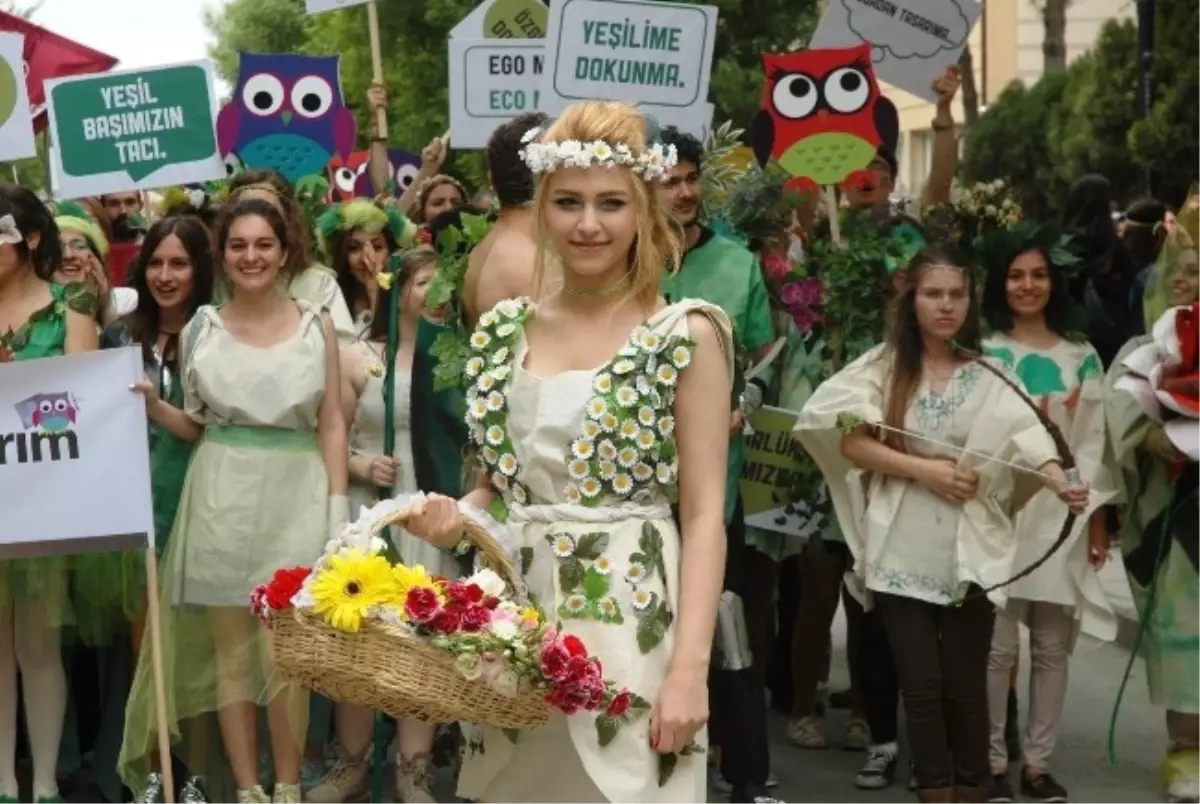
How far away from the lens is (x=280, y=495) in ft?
24.0

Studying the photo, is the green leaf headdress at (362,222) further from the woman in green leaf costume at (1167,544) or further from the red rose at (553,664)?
the red rose at (553,664)

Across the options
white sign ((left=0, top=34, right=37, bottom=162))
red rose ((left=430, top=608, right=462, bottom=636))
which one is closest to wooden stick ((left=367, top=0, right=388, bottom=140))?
white sign ((left=0, top=34, right=37, bottom=162))

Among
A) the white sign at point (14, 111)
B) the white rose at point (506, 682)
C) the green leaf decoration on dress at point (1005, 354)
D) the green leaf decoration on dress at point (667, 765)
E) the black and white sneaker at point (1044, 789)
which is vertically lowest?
the black and white sneaker at point (1044, 789)

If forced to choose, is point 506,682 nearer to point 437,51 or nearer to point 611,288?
point 611,288

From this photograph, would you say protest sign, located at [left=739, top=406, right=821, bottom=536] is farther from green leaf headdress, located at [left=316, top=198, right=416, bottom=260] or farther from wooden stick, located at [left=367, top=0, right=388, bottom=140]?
wooden stick, located at [left=367, top=0, right=388, bottom=140]

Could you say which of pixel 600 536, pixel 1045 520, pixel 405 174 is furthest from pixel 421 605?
pixel 405 174

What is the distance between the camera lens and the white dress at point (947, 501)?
7.47m

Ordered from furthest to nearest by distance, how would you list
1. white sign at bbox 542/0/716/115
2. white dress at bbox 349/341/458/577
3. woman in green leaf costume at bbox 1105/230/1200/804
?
white sign at bbox 542/0/716/115 < woman in green leaf costume at bbox 1105/230/1200/804 < white dress at bbox 349/341/458/577

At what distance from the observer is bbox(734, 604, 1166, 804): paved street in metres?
8.33

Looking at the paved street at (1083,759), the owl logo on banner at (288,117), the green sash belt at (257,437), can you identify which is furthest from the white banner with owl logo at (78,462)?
the owl logo on banner at (288,117)

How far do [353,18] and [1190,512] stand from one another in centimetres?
2371

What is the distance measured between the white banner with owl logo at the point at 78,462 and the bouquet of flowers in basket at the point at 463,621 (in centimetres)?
276

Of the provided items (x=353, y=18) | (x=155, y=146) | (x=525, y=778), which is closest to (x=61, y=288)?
(x=155, y=146)

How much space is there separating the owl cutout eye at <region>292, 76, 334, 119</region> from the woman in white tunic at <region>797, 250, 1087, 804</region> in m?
4.18
